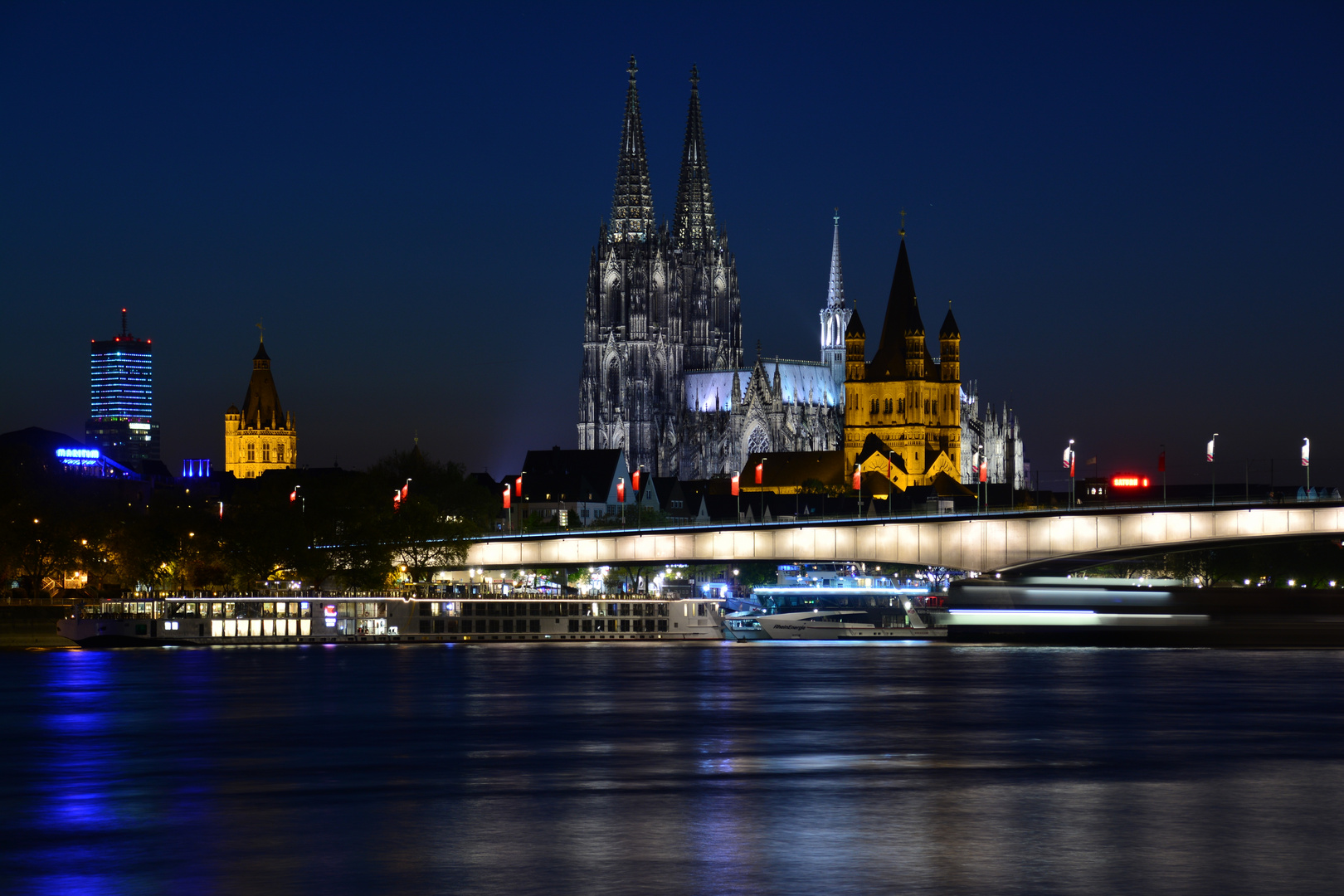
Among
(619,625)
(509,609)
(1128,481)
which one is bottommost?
(619,625)

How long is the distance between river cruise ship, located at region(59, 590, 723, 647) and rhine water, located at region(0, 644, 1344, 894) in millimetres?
45639

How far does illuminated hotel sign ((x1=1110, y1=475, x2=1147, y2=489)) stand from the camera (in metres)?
187

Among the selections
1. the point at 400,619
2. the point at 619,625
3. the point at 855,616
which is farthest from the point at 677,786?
the point at 855,616

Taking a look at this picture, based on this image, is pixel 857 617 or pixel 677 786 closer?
pixel 677 786

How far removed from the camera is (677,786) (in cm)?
3531

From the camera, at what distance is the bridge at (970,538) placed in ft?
386

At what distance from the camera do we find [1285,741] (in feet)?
147

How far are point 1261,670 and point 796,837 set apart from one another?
5436 cm

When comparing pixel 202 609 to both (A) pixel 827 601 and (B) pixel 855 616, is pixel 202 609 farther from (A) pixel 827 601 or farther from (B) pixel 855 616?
(A) pixel 827 601

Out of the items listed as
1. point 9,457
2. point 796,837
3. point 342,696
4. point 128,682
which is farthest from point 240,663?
point 9,457

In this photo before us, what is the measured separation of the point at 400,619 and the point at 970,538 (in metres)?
38.3

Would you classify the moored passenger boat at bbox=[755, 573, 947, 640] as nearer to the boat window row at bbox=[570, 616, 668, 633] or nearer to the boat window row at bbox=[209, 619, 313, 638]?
the boat window row at bbox=[570, 616, 668, 633]

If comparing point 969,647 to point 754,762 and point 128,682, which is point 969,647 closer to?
point 128,682

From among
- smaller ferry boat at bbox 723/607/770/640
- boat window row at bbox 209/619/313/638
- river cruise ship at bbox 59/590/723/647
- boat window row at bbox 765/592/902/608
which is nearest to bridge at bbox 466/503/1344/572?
smaller ferry boat at bbox 723/607/770/640
